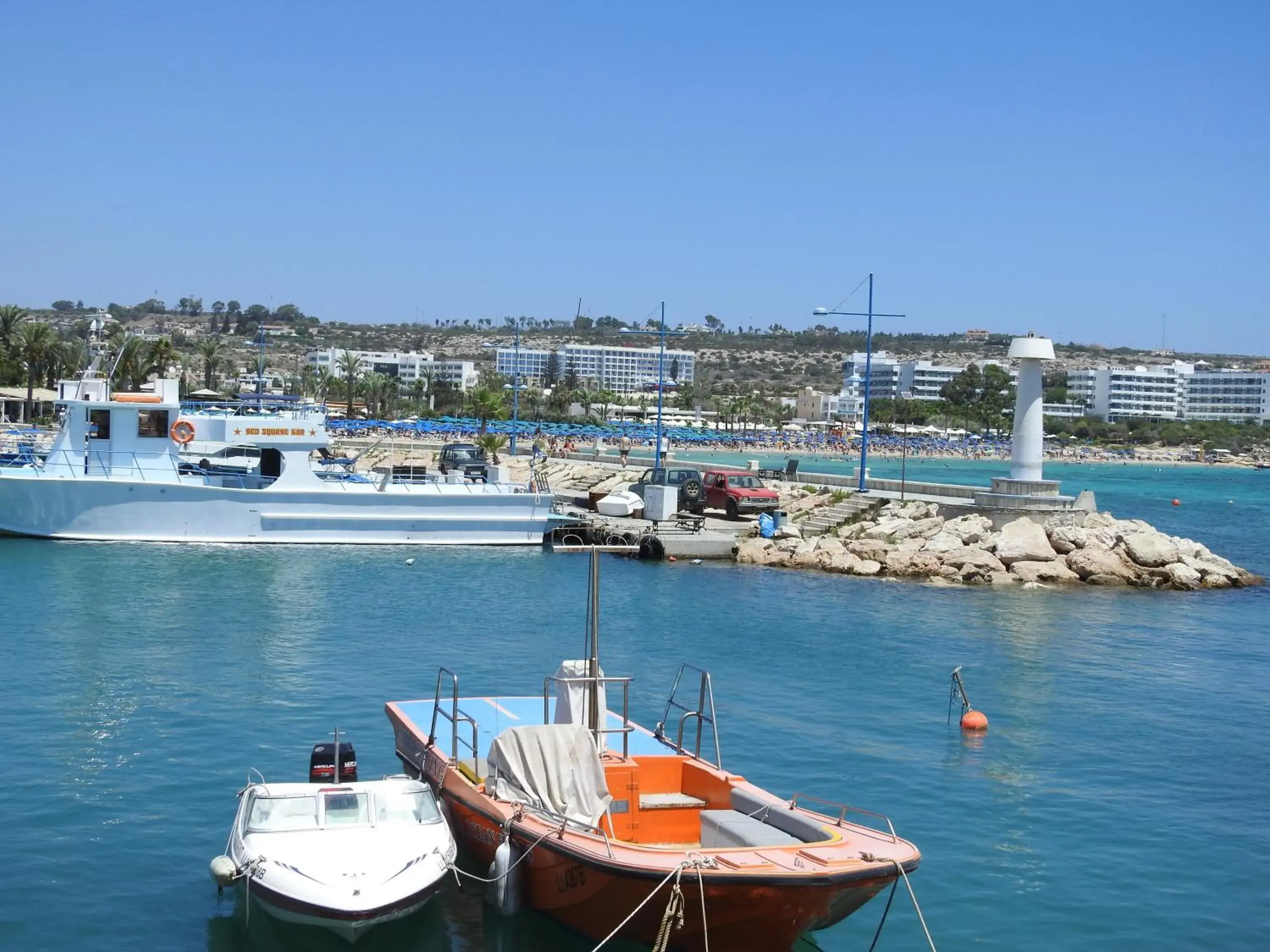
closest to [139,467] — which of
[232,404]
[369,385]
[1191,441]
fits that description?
[232,404]

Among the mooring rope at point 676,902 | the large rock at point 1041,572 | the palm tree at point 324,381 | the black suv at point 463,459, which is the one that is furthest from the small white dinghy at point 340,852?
the palm tree at point 324,381

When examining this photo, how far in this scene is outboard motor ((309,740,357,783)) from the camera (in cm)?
1413

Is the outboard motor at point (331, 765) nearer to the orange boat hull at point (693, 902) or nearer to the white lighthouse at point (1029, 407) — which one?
the orange boat hull at point (693, 902)

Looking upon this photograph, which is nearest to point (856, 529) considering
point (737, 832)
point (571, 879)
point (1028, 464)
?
point (1028, 464)

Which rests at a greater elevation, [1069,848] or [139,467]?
[139,467]

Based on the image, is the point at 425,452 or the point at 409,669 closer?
the point at 409,669

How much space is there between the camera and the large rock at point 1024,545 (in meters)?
36.6

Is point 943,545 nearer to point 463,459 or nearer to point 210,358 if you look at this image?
point 463,459

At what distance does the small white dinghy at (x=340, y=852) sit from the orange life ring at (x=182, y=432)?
88.1 feet

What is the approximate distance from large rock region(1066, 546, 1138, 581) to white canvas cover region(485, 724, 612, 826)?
26.5 meters

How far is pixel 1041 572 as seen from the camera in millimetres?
36188

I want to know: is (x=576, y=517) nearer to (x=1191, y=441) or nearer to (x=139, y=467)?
(x=139, y=467)

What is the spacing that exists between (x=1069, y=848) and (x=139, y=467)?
2953 centimetres

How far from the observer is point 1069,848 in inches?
599
